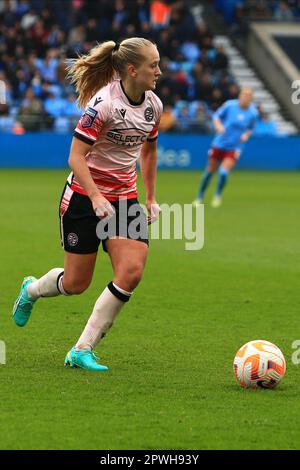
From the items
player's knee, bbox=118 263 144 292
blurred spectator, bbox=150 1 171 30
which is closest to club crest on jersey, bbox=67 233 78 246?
player's knee, bbox=118 263 144 292

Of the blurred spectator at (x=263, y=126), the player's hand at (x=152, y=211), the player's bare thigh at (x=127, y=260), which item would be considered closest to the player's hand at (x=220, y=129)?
the blurred spectator at (x=263, y=126)

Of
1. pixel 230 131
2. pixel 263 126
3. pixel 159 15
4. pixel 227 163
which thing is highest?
pixel 159 15

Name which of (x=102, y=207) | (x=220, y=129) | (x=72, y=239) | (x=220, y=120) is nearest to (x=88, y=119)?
(x=102, y=207)

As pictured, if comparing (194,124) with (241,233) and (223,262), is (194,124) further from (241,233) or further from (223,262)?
(223,262)

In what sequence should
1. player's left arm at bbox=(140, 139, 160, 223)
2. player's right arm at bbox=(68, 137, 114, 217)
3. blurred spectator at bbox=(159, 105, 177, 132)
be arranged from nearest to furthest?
player's right arm at bbox=(68, 137, 114, 217)
player's left arm at bbox=(140, 139, 160, 223)
blurred spectator at bbox=(159, 105, 177, 132)

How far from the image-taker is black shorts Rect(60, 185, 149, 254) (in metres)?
6.98

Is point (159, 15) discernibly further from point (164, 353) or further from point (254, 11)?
point (164, 353)

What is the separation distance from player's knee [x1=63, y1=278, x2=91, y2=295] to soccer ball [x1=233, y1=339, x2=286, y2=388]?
1.18m

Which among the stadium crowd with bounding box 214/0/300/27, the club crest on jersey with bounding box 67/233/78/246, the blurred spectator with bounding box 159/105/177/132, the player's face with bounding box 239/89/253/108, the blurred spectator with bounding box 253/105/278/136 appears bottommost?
the club crest on jersey with bounding box 67/233/78/246

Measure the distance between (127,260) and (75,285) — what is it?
47 cm

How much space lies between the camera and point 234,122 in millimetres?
21766

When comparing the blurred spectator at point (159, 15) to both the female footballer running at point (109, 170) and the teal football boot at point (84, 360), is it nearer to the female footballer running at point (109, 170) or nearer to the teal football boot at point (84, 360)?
the female footballer running at point (109, 170)

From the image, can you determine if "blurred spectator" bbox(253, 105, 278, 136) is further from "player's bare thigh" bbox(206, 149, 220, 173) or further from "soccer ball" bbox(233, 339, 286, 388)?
"soccer ball" bbox(233, 339, 286, 388)

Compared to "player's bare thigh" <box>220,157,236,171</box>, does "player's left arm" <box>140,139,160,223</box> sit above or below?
below
